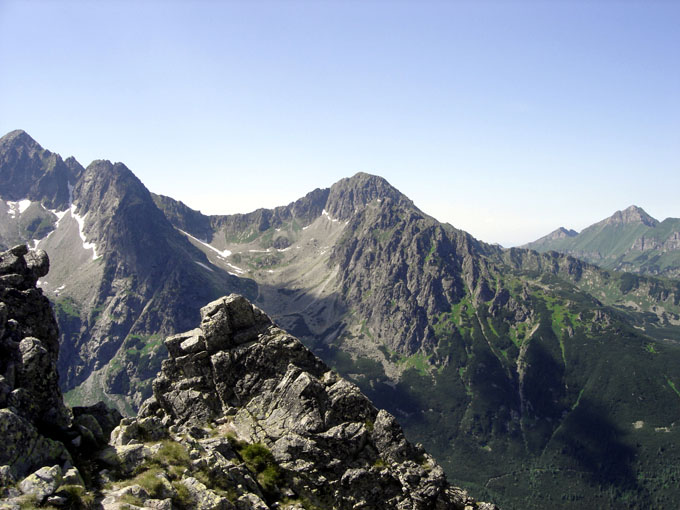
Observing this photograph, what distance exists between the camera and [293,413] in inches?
1499

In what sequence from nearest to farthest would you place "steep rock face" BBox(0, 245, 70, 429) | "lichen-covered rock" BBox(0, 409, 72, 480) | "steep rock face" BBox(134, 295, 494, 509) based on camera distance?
"lichen-covered rock" BBox(0, 409, 72, 480)
"steep rock face" BBox(0, 245, 70, 429)
"steep rock face" BBox(134, 295, 494, 509)

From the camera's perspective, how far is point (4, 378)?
24562 mm

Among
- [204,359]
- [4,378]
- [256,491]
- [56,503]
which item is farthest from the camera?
[204,359]

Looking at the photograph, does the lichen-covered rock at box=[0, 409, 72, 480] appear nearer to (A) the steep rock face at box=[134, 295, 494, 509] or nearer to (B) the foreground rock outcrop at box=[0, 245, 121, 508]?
(B) the foreground rock outcrop at box=[0, 245, 121, 508]

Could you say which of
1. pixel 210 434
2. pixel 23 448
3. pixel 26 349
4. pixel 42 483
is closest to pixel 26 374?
pixel 26 349

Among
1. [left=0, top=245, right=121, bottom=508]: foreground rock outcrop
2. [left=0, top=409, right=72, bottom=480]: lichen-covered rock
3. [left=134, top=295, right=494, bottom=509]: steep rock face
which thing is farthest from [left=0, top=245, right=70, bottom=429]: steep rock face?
[left=134, top=295, right=494, bottom=509]: steep rock face

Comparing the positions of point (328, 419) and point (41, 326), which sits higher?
point (41, 326)

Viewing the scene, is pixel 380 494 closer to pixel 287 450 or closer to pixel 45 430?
pixel 287 450

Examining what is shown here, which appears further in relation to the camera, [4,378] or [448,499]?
[448,499]

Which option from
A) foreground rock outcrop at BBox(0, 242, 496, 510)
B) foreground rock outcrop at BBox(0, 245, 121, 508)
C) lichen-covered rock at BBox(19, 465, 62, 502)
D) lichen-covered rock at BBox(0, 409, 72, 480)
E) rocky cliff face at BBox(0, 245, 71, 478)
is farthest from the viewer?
foreground rock outcrop at BBox(0, 242, 496, 510)

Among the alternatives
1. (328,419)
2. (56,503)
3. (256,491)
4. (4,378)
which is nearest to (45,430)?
(4,378)

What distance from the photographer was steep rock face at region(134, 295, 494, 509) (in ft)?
113

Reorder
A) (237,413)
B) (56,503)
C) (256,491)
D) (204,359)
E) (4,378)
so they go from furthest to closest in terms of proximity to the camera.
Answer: (204,359) → (237,413) → (256,491) → (4,378) → (56,503)

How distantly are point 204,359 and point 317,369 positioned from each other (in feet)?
40.0
